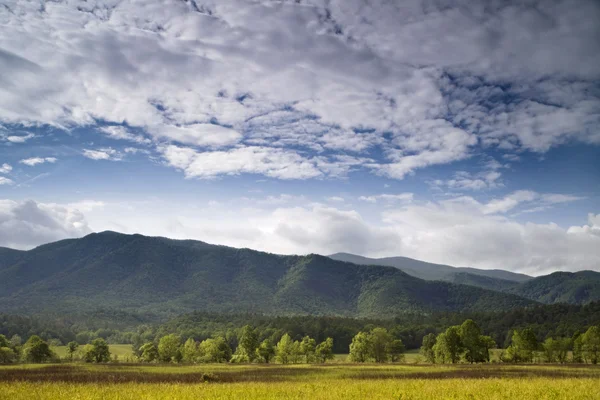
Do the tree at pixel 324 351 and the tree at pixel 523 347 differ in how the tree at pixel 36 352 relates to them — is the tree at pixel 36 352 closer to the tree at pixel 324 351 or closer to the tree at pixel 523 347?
the tree at pixel 324 351

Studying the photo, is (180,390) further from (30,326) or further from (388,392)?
(30,326)

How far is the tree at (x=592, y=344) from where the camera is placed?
95.2m

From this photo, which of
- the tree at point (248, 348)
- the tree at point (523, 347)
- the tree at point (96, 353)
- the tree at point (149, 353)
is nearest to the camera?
the tree at point (96, 353)

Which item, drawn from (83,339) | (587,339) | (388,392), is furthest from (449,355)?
(83,339)

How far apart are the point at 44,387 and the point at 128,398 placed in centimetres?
1013

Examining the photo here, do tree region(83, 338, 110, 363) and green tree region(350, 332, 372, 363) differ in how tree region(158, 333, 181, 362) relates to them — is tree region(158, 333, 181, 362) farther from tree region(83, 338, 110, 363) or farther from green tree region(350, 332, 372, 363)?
green tree region(350, 332, 372, 363)

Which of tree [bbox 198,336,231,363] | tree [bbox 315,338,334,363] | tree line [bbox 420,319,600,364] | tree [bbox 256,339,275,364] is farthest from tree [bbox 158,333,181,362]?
tree line [bbox 420,319,600,364]

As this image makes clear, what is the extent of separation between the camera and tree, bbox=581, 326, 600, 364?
3748 inches

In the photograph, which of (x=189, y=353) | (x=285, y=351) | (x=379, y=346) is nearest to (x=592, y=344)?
(x=379, y=346)

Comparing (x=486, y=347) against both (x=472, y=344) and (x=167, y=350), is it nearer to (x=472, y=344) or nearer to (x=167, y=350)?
(x=472, y=344)

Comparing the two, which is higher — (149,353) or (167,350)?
(167,350)

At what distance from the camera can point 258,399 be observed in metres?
27.1

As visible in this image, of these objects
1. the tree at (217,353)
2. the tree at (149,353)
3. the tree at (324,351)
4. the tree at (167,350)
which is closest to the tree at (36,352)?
the tree at (149,353)

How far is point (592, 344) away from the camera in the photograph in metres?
95.7
